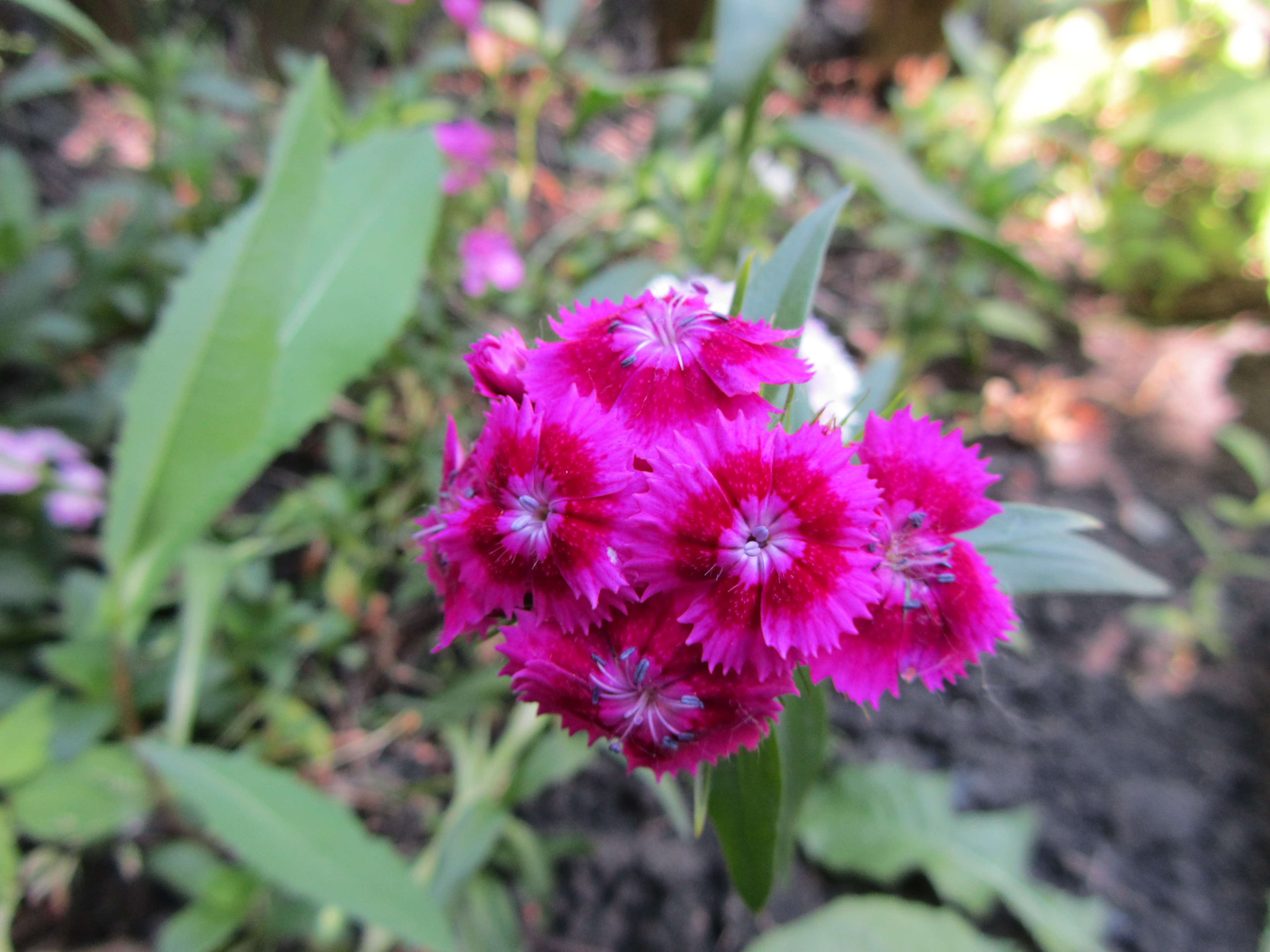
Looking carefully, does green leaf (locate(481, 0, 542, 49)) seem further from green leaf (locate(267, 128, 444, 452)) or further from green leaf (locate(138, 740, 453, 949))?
green leaf (locate(138, 740, 453, 949))

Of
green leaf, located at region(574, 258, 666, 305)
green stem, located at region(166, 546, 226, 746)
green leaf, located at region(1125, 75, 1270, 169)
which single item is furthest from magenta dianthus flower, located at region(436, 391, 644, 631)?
green leaf, located at region(1125, 75, 1270, 169)

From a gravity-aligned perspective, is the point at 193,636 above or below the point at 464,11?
below

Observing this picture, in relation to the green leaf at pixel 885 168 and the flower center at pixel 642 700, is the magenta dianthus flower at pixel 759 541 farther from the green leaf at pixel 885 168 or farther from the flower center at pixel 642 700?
the green leaf at pixel 885 168

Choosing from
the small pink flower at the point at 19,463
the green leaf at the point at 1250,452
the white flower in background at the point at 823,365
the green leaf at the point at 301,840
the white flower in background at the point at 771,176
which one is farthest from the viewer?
the white flower in background at the point at 771,176

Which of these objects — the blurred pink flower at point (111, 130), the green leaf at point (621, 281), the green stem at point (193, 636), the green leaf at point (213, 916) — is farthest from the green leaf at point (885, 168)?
the blurred pink flower at point (111, 130)

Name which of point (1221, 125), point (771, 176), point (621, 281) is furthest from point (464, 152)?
A: point (1221, 125)

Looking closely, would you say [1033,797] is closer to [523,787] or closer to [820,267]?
[523,787]

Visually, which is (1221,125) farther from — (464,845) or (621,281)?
(464,845)

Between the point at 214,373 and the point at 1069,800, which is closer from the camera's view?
the point at 214,373
